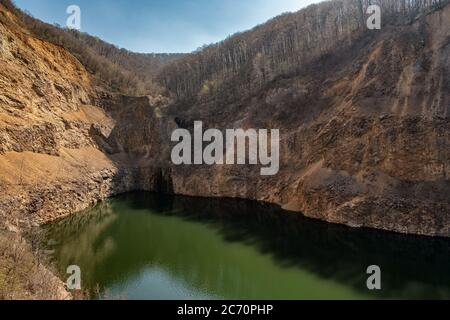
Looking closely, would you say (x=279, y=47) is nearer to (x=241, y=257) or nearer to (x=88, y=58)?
(x=88, y=58)

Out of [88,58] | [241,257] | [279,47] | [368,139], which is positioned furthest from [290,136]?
[88,58]

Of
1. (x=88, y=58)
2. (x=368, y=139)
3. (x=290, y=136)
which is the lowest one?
(x=368, y=139)

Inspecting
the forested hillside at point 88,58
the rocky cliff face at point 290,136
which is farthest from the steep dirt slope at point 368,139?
the forested hillside at point 88,58

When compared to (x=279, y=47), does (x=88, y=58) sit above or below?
below

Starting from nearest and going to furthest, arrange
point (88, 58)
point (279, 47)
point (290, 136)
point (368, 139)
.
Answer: point (368, 139) → point (290, 136) → point (88, 58) → point (279, 47)

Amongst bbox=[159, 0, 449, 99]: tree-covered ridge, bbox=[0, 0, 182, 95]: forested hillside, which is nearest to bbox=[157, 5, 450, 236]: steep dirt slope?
bbox=[159, 0, 449, 99]: tree-covered ridge

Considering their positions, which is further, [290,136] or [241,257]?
[290,136]

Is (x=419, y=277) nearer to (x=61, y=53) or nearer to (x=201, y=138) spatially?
(x=201, y=138)
